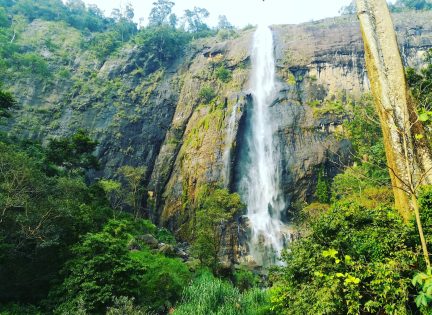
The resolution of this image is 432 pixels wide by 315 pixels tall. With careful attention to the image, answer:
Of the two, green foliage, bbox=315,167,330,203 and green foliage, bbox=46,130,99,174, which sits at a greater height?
green foliage, bbox=46,130,99,174

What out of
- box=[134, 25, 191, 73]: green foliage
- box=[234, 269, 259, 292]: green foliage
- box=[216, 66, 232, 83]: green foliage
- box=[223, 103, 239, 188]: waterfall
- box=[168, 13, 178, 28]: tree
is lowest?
box=[234, 269, 259, 292]: green foliage

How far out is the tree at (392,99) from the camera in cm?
588

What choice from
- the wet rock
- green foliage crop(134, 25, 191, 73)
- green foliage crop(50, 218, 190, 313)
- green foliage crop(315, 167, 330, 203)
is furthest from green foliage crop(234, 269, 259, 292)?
green foliage crop(134, 25, 191, 73)

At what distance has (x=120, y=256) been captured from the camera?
9977 millimetres

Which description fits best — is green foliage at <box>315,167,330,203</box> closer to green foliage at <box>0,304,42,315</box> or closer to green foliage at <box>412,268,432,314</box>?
green foliage at <box>0,304,42,315</box>

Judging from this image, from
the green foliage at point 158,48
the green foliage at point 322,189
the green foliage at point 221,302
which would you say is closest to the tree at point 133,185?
the green foliage at point 322,189

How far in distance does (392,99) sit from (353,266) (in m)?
3.17

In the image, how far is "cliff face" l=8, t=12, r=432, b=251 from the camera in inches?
1076

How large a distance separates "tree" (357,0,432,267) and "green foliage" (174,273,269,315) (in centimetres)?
430

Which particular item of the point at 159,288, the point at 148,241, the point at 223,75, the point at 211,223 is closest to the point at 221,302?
the point at 159,288

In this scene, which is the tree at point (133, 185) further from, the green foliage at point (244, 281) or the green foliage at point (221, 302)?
the green foliage at point (221, 302)

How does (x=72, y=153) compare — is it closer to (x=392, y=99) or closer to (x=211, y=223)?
(x=211, y=223)

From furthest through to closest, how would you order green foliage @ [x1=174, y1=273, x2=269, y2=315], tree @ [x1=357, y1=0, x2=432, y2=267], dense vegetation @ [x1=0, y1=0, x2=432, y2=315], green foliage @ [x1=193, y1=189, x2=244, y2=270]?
green foliage @ [x1=193, y1=189, x2=244, y2=270] → green foliage @ [x1=174, y1=273, x2=269, y2=315] → tree @ [x1=357, y1=0, x2=432, y2=267] → dense vegetation @ [x1=0, y1=0, x2=432, y2=315]

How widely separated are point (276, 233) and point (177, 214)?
7.76 metres
